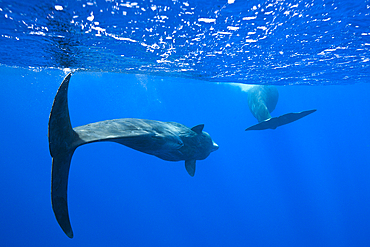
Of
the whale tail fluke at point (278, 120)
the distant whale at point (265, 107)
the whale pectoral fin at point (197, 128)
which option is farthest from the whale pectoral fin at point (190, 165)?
the distant whale at point (265, 107)

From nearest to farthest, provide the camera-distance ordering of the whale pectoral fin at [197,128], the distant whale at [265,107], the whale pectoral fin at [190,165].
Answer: the whale pectoral fin at [197,128] → the whale pectoral fin at [190,165] → the distant whale at [265,107]

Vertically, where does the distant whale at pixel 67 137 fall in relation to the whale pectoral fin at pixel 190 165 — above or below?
above

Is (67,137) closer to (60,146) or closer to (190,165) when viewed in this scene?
(60,146)

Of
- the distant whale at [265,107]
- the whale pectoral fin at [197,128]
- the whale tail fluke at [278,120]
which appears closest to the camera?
the whale pectoral fin at [197,128]

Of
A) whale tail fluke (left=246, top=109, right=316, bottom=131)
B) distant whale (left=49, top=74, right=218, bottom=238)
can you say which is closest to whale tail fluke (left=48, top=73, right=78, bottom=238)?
distant whale (left=49, top=74, right=218, bottom=238)

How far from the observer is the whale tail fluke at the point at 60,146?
265cm

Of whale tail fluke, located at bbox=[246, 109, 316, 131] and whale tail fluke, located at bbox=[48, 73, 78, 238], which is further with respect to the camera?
whale tail fluke, located at bbox=[246, 109, 316, 131]

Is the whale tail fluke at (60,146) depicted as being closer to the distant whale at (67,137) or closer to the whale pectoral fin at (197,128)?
the distant whale at (67,137)

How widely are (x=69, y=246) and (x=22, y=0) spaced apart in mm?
43134

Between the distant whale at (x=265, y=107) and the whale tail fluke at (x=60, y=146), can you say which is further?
the distant whale at (x=265, y=107)

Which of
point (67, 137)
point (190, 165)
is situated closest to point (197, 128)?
point (190, 165)

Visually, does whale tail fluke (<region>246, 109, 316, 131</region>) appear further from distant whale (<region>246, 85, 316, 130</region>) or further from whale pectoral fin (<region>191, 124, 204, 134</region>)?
whale pectoral fin (<region>191, 124, 204, 134</region>)

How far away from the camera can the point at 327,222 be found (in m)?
36.7

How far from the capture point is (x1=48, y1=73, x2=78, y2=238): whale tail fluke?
2646 mm
